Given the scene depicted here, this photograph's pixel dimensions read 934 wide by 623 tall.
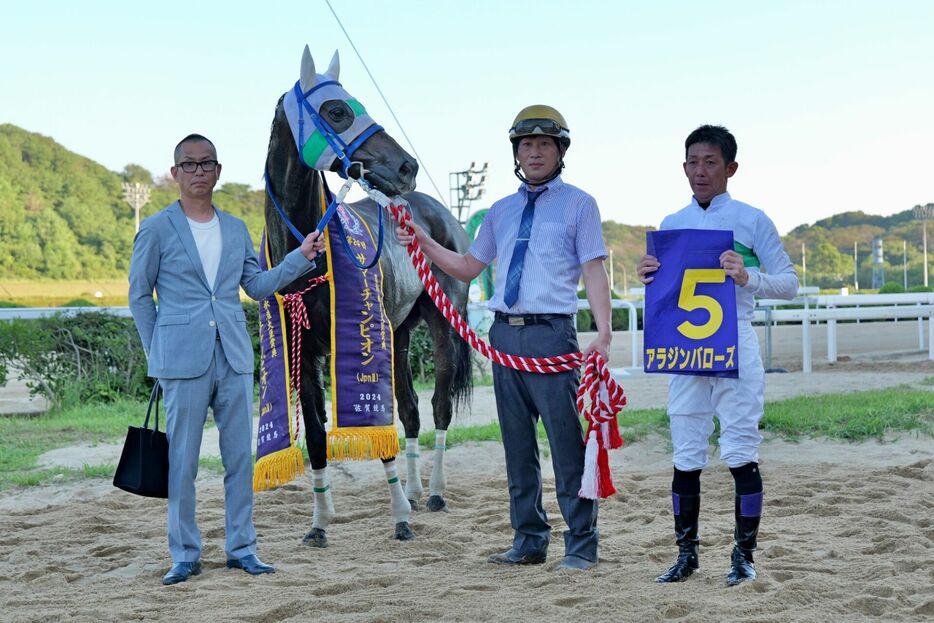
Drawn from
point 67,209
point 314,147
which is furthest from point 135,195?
point 314,147

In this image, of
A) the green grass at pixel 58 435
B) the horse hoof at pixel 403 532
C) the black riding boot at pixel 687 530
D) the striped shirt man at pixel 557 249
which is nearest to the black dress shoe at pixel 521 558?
the black riding boot at pixel 687 530

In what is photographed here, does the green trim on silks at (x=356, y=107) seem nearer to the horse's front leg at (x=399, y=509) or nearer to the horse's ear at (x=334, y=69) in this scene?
the horse's ear at (x=334, y=69)

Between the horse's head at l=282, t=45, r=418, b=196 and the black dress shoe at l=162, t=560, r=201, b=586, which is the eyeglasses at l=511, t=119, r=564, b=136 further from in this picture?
the black dress shoe at l=162, t=560, r=201, b=586

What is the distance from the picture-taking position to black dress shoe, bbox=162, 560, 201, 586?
3998 mm

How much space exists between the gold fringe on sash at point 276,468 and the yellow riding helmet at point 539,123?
6.14 feet

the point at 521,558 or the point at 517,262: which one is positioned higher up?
the point at 517,262

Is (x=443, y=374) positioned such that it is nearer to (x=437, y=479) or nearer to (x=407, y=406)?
(x=407, y=406)

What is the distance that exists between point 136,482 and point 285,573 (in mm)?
737

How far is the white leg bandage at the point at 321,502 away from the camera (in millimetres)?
4820

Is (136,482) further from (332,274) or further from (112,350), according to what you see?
(112,350)

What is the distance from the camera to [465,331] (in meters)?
4.26

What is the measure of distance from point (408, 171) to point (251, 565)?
1.86 m

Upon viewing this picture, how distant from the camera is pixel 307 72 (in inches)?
179

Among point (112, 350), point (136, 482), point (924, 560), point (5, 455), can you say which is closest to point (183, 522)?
point (136, 482)
